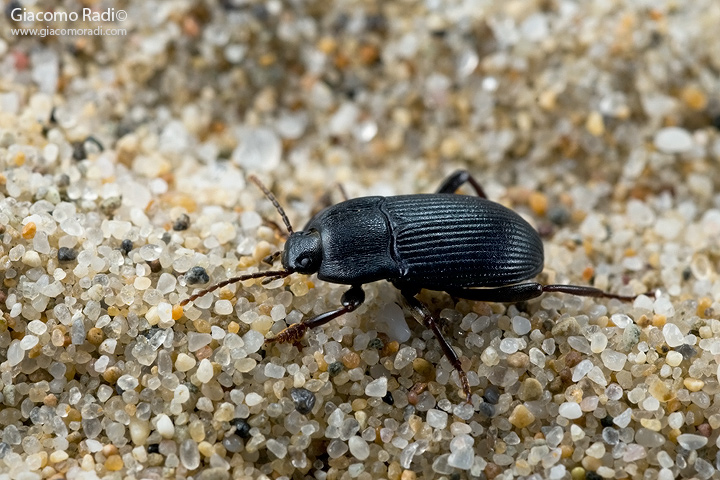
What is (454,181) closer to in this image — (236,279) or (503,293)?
(503,293)

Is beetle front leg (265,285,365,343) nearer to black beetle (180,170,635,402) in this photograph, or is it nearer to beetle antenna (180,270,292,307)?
black beetle (180,170,635,402)

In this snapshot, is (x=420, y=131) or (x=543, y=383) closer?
(x=543, y=383)

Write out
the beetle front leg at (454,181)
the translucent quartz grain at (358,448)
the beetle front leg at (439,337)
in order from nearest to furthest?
the translucent quartz grain at (358,448), the beetle front leg at (439,337), the beetle front leg at (454,181)

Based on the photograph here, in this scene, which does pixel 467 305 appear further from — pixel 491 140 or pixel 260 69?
pixel 260 69

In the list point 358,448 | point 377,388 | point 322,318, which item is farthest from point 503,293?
point 358,448

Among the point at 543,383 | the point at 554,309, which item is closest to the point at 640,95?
the point at 554,309

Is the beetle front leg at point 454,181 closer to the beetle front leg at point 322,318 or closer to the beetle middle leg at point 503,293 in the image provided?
the beetle middle leg at point 503,293

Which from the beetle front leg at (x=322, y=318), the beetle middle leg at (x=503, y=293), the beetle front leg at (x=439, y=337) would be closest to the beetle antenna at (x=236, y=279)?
the beetle front leg at (x=322, y=318)
